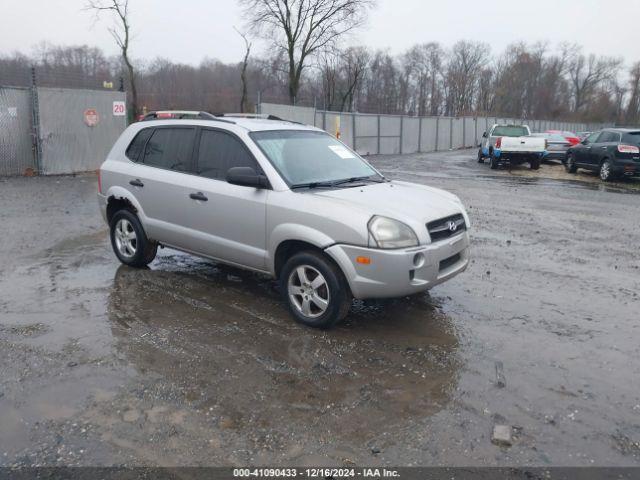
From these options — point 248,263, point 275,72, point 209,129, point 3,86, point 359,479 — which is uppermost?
point 275,72

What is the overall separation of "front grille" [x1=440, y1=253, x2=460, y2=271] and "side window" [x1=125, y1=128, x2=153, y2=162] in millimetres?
3641

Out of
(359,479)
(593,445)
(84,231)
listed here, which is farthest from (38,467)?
(84,231)

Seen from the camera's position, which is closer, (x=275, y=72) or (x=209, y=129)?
(x=209, y=129)

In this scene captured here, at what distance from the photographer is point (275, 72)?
151ft

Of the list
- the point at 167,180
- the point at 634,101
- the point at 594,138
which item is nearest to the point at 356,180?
the point at 167,180

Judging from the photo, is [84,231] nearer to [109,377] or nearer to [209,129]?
[209,129]

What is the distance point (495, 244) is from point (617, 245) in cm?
183

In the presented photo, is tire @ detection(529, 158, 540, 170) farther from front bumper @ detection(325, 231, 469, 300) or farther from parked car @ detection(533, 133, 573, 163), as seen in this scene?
front bumper @ detection(325, 231, 469, 300)

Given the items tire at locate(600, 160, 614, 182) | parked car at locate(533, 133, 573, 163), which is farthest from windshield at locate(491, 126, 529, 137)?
tire at locate(600, 160, 614, 182)

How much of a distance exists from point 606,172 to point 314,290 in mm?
15492

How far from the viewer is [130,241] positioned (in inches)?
253

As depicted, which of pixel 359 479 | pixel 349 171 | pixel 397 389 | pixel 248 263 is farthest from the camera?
pixel 349 171

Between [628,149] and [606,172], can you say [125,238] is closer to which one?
[628,149]

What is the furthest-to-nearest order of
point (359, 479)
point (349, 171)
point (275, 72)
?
point (275, 72) → point (349, 171) → point (359, 479)
